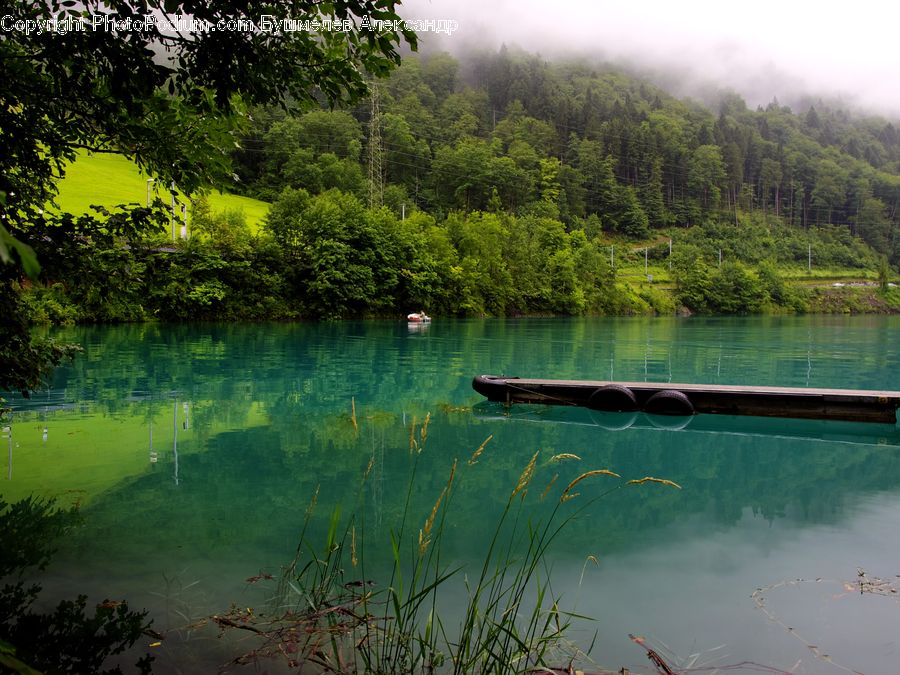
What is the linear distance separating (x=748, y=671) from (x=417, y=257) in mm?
52720

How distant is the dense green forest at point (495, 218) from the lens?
1526 inches

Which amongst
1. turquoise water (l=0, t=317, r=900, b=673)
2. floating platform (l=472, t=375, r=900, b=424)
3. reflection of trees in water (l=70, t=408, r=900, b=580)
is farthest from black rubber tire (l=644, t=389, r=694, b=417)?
reflection of trees in water (l=70, t=408, r=900, b=580)

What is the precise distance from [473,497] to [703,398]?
328 inches

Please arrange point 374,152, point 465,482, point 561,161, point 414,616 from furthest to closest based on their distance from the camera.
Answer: point 561,161 → point 374,152 → point 465,482 → point 414,616

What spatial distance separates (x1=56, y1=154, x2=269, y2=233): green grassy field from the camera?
4747cm

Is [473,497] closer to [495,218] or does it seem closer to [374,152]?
[495,218]

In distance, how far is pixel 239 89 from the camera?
4.11 meters

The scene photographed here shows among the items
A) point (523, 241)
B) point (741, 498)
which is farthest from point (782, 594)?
point (523, 241)

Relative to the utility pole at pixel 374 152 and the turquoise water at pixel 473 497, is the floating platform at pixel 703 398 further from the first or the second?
the utility pole at pixel 374 152

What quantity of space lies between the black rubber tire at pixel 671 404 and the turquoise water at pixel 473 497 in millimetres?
343

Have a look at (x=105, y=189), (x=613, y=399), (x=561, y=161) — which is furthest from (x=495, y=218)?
(x=613, y=399)

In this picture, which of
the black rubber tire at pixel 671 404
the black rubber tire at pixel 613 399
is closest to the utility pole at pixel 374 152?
the black rubber tire at pixel 613 399

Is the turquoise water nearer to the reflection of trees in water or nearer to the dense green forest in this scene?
the reflection of trees in water

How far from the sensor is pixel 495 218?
75.1 m
